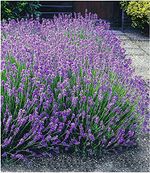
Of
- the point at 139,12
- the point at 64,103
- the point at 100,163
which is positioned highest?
the point at 139,12

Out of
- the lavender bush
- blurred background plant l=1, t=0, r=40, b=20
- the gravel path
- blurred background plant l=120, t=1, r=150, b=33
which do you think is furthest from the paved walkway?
the gravel path

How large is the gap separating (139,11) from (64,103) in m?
5.49

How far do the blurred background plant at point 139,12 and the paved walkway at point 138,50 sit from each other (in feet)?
0.85

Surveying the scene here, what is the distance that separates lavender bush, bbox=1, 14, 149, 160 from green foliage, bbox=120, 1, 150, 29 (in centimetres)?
447

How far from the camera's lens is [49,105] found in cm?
330

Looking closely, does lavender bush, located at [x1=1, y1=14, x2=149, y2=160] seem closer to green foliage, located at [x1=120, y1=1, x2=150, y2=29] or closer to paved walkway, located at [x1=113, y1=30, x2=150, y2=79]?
paved walkway, located at [x1=113, y1=30, x2=150, y2=79]

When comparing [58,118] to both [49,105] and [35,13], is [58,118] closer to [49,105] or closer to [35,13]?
[49,105]

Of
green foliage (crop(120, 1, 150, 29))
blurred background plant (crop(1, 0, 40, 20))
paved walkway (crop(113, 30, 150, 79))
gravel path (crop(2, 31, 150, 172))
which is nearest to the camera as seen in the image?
gravel path (crop(2, 31, 150, 172))

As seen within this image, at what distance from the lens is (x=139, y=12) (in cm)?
826

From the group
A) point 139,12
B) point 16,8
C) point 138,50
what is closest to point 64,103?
point 138,50

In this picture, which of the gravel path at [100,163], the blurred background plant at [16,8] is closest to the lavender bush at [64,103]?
the gravel path at [100,163]

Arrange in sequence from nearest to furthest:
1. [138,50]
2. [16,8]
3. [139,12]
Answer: [138,50] → [16,8] → [139,12]

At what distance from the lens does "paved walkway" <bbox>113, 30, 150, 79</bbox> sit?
623cm

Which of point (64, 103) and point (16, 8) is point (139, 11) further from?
point (64, 103)
